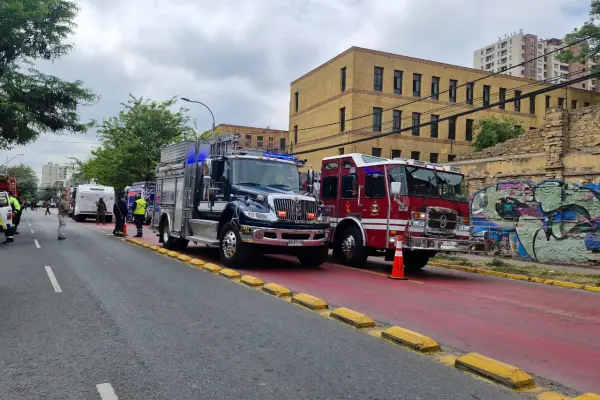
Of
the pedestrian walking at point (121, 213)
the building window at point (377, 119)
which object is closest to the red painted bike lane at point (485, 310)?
the pedestrian walking at point (121, 213)

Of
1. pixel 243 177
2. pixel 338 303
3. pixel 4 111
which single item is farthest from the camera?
pixel 4 111

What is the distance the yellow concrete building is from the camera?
42.4 metres

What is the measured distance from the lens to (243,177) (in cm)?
1208

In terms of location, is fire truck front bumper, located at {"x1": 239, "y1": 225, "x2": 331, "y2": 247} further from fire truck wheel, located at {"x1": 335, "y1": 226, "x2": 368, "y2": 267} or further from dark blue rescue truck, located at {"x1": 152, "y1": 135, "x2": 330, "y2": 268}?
Answer: fire truck wheel, located at {"x1": 335, "y1": 226, "x2": 368, "y2": 267}

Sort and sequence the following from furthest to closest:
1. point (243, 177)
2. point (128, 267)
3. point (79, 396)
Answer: point (243, 177)
point (128, 267)
point (79, 396)

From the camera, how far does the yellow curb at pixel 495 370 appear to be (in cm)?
445

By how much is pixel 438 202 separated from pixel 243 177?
15.2 feet

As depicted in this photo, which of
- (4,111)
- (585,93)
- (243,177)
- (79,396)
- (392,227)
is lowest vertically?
(79,396)

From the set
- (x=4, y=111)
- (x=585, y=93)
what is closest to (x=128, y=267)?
(x=4, y=111)

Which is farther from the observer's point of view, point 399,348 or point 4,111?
point 4,111

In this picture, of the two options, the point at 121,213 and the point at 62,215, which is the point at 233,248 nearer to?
the point at 62,215

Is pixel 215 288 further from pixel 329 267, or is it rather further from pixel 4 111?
pixel 4 111

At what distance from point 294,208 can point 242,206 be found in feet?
3.83

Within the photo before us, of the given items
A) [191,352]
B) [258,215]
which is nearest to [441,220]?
[258,215]
